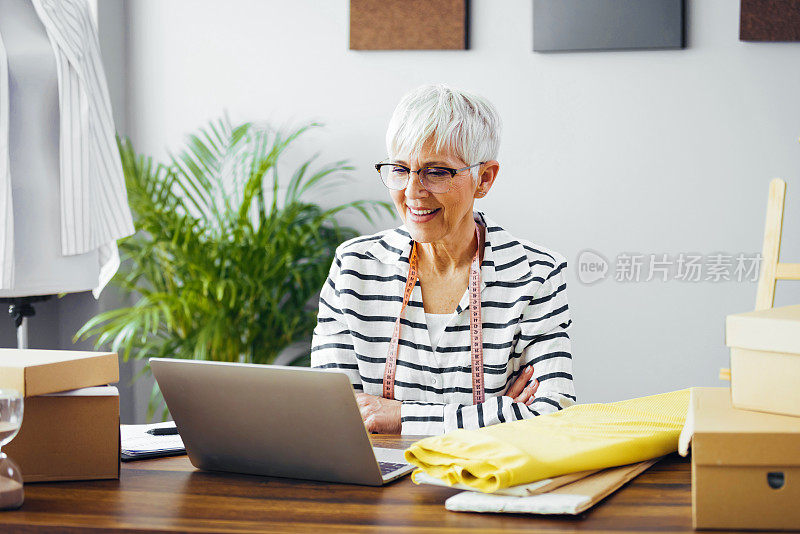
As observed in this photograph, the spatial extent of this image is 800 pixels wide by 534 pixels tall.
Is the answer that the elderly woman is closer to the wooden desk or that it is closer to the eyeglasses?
the eyeglasses

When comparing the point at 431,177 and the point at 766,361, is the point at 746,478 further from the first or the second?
the point at 431,177

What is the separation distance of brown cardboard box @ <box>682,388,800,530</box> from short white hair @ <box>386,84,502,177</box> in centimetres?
97

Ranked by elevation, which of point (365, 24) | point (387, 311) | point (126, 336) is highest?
point (365, 24)

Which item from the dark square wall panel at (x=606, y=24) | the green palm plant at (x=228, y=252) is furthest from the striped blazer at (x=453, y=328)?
the dark square wall panel at (x=606, y=24)

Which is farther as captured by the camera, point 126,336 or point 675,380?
point 675,380

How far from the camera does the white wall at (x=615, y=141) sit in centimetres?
327

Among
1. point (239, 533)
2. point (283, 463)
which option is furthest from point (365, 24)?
point (239, 533)

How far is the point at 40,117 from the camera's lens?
8.09 feet

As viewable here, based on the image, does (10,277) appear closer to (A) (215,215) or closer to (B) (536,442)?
(A) (215,215)

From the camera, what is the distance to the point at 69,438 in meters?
1.30

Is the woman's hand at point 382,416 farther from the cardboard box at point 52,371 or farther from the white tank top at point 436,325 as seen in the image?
the cardboard box at point 52,371

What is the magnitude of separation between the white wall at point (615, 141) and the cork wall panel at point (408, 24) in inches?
1.9

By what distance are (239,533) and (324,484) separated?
24 centimetres

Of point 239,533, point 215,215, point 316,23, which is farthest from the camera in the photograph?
point 316,23
